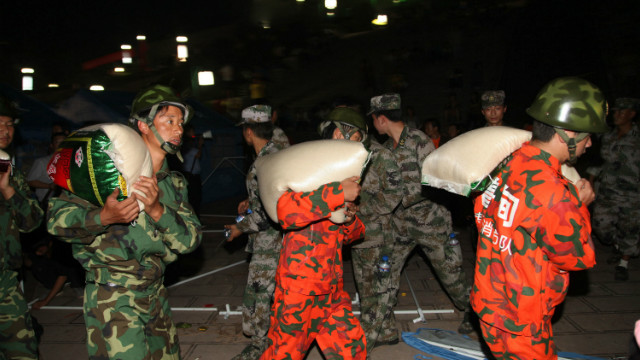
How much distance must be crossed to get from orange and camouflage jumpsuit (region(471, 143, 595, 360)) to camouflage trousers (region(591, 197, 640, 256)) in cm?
399

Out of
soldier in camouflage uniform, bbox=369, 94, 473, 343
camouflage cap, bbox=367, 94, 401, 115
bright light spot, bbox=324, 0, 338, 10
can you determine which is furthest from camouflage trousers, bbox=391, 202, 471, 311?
bright light spot, bbox=324, 0, 338, 10

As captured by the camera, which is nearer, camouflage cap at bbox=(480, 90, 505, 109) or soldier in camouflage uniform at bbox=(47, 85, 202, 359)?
soldier in camouflage uniform at bbox=(47, 85, 202, 359)

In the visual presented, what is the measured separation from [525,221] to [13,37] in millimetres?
22303

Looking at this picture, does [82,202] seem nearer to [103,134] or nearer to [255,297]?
[103,134]

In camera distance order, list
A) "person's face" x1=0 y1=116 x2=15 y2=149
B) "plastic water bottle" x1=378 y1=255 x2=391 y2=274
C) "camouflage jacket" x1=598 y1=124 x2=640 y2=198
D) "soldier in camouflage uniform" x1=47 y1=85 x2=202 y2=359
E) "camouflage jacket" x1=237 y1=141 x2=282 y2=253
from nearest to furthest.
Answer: "soldier in camouflage uniform" x1=47 y1=85 x2=202 y2=359 → "person's face" x1=0 y1=116 x2=15 y2=149 → "camouflage jacket" x1=237 y1=141 x2=282 y2=253 → "plastic water bottle" x1=378 y1=255 x2=391 y2=274 → "camouflage jacket" x1=598 y1=124 x2=640 y2=198

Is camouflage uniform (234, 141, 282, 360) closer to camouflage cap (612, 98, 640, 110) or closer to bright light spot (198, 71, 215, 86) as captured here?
camouflage cap (612, 98, 640, 110)

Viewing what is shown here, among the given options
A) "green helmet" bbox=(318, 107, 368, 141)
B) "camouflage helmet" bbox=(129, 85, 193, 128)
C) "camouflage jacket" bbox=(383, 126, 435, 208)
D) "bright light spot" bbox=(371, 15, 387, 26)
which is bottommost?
"camouflage jacket" bbox=(383, 126, 435, 208)

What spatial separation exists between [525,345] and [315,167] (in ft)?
4.79

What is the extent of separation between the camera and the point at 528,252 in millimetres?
1926

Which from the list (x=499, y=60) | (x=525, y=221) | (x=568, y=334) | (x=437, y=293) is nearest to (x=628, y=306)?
(x=568, y=334)

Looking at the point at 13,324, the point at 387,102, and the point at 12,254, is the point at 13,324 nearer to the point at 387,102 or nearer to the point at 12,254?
the point at 12,254

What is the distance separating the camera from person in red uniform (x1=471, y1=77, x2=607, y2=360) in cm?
184

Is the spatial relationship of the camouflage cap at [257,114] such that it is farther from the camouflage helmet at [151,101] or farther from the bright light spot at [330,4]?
the bright light spot at [330,4]

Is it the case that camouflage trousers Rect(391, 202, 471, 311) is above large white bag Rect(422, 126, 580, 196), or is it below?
below
